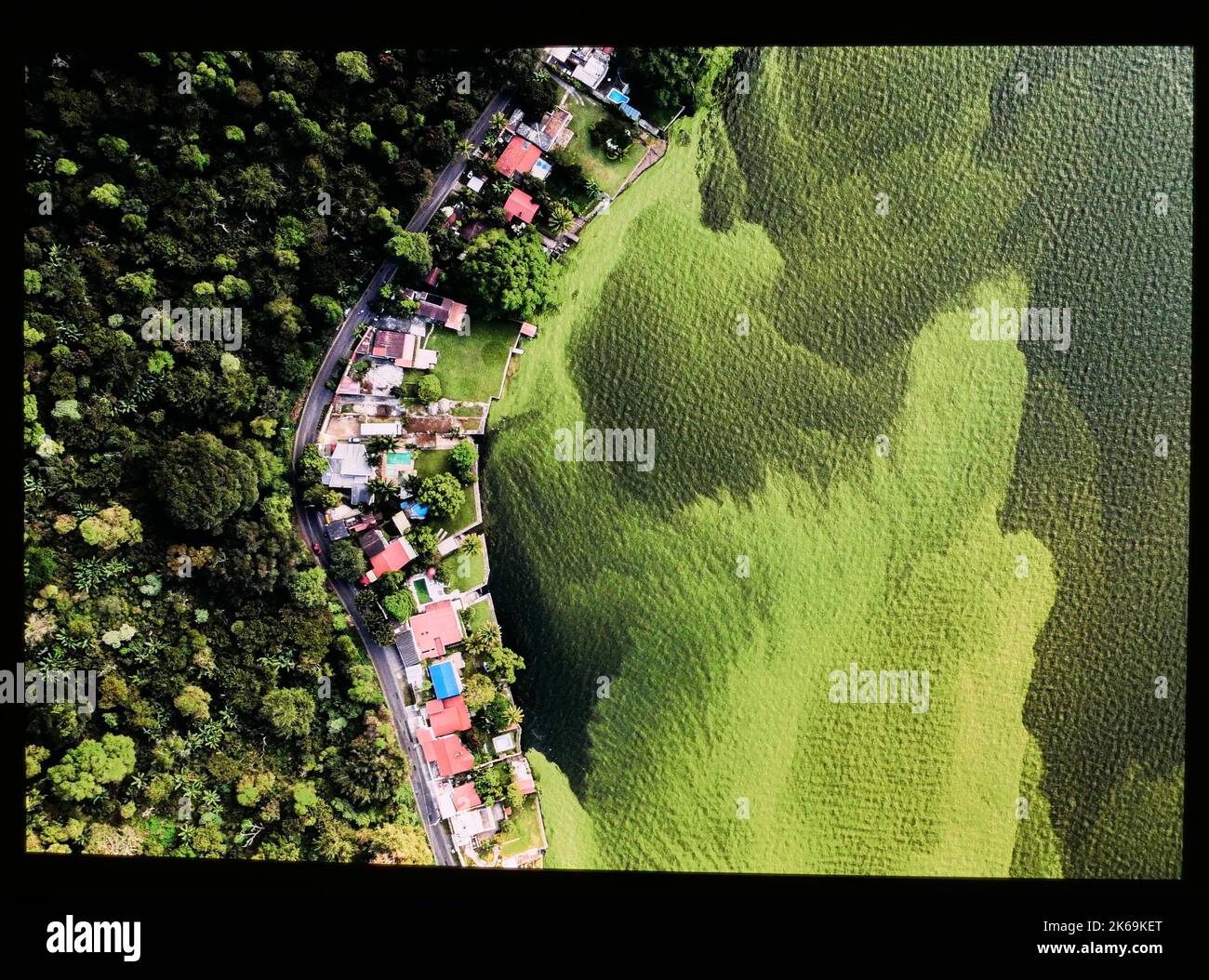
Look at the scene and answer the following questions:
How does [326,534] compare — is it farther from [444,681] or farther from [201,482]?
[444,681]

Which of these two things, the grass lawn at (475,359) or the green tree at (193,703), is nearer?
the green tree at (193,703)

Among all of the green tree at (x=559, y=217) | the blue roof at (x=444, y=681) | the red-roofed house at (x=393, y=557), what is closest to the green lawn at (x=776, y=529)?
the green tree at (x=559, y=217)

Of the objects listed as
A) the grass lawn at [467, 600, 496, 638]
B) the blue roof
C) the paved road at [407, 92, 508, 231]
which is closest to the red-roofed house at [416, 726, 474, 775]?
the blue roof

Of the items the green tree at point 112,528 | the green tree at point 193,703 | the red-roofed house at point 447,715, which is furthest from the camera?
the red-roofed house at point 447,715

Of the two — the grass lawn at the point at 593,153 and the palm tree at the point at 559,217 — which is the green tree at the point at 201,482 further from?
the grass lawn at the point at 593,153

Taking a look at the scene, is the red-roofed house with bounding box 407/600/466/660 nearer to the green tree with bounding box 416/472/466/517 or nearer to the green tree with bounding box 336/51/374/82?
the green tree with bounding box 416/472/466/517
